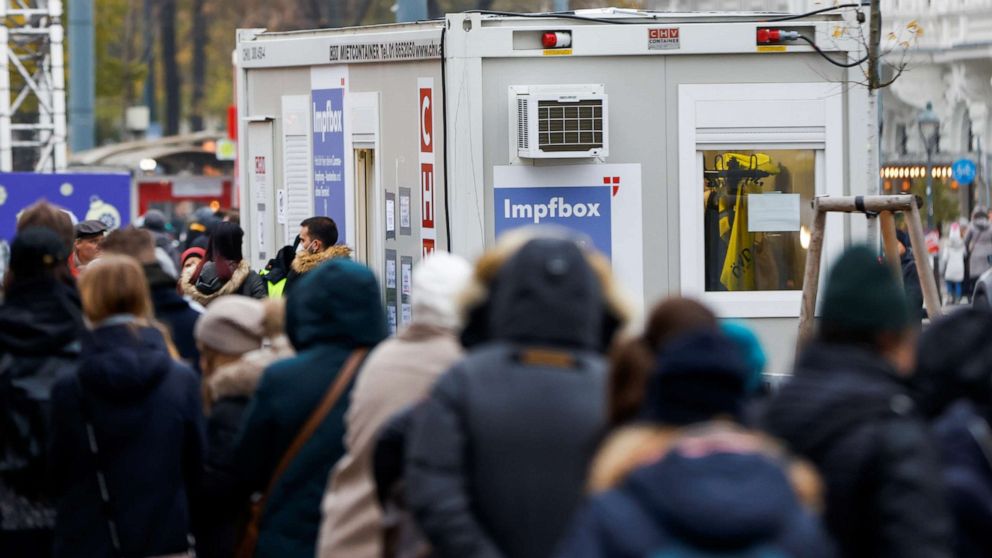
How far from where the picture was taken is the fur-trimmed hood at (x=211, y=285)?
35.7 ft

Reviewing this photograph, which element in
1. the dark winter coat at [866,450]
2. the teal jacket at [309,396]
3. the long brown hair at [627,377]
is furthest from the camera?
the teal jacket at [309,396]

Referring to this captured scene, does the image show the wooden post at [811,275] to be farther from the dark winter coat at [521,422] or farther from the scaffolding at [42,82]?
the scaffolding at [42,82]

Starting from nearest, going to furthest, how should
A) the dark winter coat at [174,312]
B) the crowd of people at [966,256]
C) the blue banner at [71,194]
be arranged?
1. the dark winter coat at [174,312]
2. the blue banner at [71,194]
3. the crowd of people at [966,256]

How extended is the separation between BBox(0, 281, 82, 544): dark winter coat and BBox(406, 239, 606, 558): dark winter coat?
2.44 m

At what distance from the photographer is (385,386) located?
16.7 ft

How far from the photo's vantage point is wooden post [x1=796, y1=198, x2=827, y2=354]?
10273mm

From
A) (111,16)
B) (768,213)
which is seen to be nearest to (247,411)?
(768,213)

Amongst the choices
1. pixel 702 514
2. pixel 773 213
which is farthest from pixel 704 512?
pixel 773 213

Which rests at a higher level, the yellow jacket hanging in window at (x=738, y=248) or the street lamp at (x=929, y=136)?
the street lamp at (x=929, y=136)

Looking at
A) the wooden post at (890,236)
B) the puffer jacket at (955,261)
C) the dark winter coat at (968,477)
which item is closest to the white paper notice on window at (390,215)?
the wooden post at (890,236)

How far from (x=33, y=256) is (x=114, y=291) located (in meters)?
0.70

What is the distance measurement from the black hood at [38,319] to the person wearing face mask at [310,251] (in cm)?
437

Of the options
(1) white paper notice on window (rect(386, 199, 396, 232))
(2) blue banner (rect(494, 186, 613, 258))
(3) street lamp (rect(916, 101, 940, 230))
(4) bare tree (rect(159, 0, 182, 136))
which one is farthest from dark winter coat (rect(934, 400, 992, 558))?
(4) bare tree (rect(159, 0, 182, 136))

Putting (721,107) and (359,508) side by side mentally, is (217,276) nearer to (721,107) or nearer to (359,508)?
(721,107)
